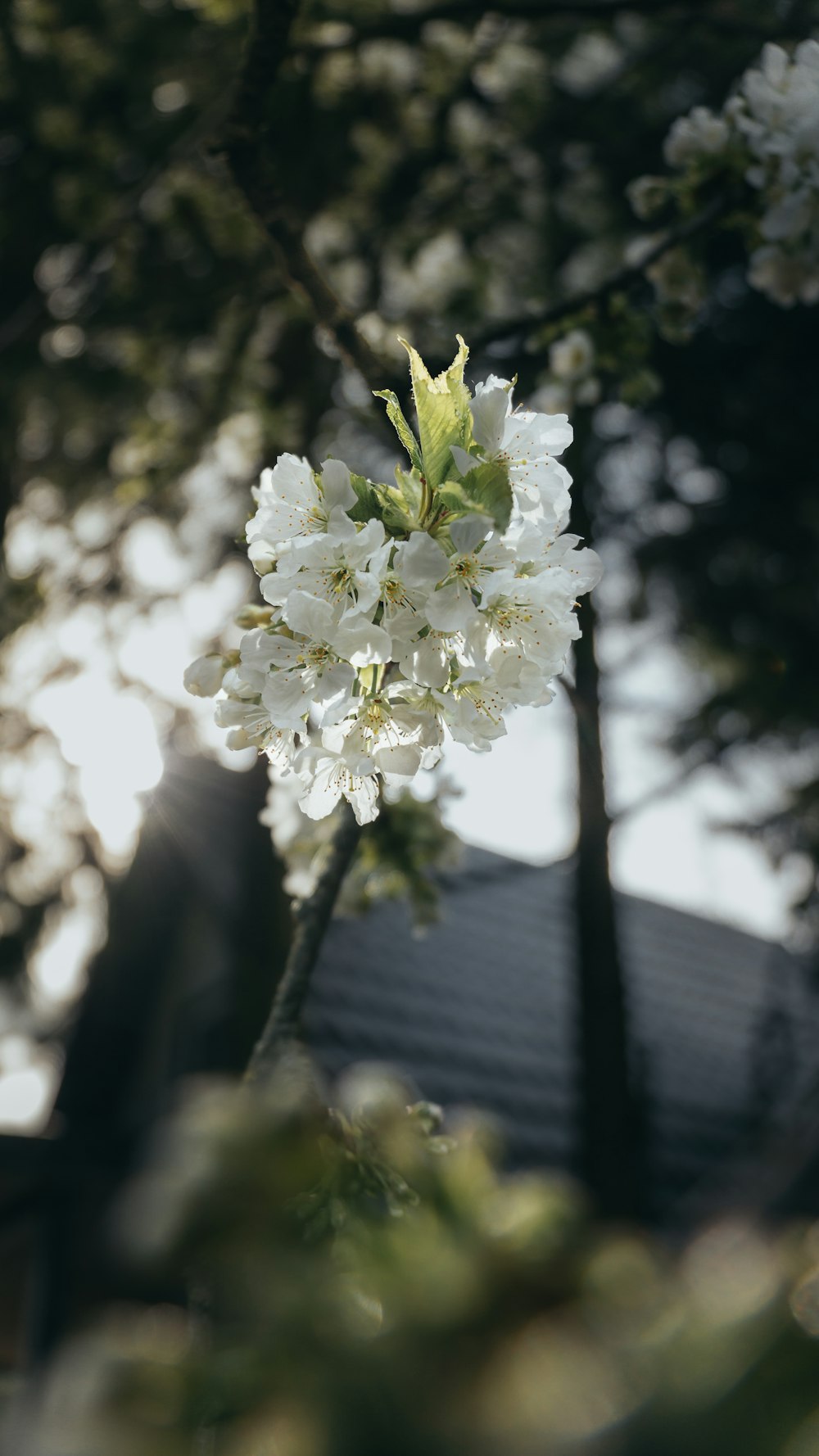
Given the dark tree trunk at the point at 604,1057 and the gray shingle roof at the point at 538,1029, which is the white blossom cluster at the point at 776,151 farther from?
the gray shingle roof at the point at 538,1029

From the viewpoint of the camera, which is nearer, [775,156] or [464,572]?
[464,572]

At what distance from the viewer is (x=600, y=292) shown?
2.18 meters

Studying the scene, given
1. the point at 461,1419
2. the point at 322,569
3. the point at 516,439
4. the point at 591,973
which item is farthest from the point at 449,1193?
the point at 591,973

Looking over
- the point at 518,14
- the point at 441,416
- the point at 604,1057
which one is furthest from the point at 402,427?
the point at 604,1057

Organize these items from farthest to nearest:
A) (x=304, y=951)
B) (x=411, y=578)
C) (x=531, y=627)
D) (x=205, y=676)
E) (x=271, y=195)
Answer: (x=271, y=195)
(x=304, y=951)
(x=205, y=676)
(x=531, y=627)
(x=411, y=578)

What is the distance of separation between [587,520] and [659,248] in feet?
2.20

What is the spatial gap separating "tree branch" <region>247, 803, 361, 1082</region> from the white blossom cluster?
1.57 metres

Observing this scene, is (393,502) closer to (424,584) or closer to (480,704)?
(424,584)

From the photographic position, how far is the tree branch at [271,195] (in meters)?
1.84

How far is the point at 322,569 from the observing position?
117cm

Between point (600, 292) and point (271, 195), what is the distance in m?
0.72

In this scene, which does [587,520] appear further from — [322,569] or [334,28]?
[334,28]

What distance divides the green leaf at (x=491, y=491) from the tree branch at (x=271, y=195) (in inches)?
32.6

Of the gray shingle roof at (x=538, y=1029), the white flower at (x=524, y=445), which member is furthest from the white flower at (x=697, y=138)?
the gray shingle roof at (x=538, y=1029)
